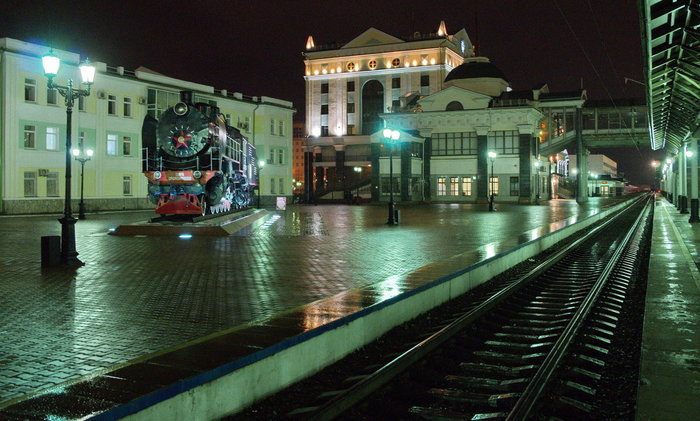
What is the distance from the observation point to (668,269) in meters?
13.3

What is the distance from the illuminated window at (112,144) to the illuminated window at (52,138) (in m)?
4.63

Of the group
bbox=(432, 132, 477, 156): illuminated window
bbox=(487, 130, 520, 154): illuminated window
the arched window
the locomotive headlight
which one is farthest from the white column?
the arched window

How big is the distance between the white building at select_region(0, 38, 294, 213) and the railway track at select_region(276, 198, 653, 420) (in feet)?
119

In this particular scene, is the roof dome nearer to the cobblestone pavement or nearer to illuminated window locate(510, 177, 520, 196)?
illuminated window locate(510, 177, 520, 196)

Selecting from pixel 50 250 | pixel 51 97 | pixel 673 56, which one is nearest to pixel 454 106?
pixel 51 97

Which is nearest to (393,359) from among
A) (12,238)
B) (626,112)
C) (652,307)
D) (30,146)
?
(652,307)

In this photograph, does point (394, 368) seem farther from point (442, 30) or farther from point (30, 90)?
point (442, 30)

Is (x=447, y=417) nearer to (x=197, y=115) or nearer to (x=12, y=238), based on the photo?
(x=12, y=238)

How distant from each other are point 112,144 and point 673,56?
39.9 meters

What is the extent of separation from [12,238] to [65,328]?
15.2m

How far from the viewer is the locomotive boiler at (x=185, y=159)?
2405 cm

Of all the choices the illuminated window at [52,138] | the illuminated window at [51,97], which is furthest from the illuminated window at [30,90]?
the illuminated window at [52,138]

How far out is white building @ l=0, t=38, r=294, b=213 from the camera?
38812 millimetres

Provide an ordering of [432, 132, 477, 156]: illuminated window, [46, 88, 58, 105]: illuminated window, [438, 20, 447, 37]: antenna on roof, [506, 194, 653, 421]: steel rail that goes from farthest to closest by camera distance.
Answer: [438, 20, 447, 37]: antenna on roof → [432, 132, 477, 156]: illuminated window → [46, 88, 58, 105]: illuminated window → [506, 194, 653, 421]: steel rail
